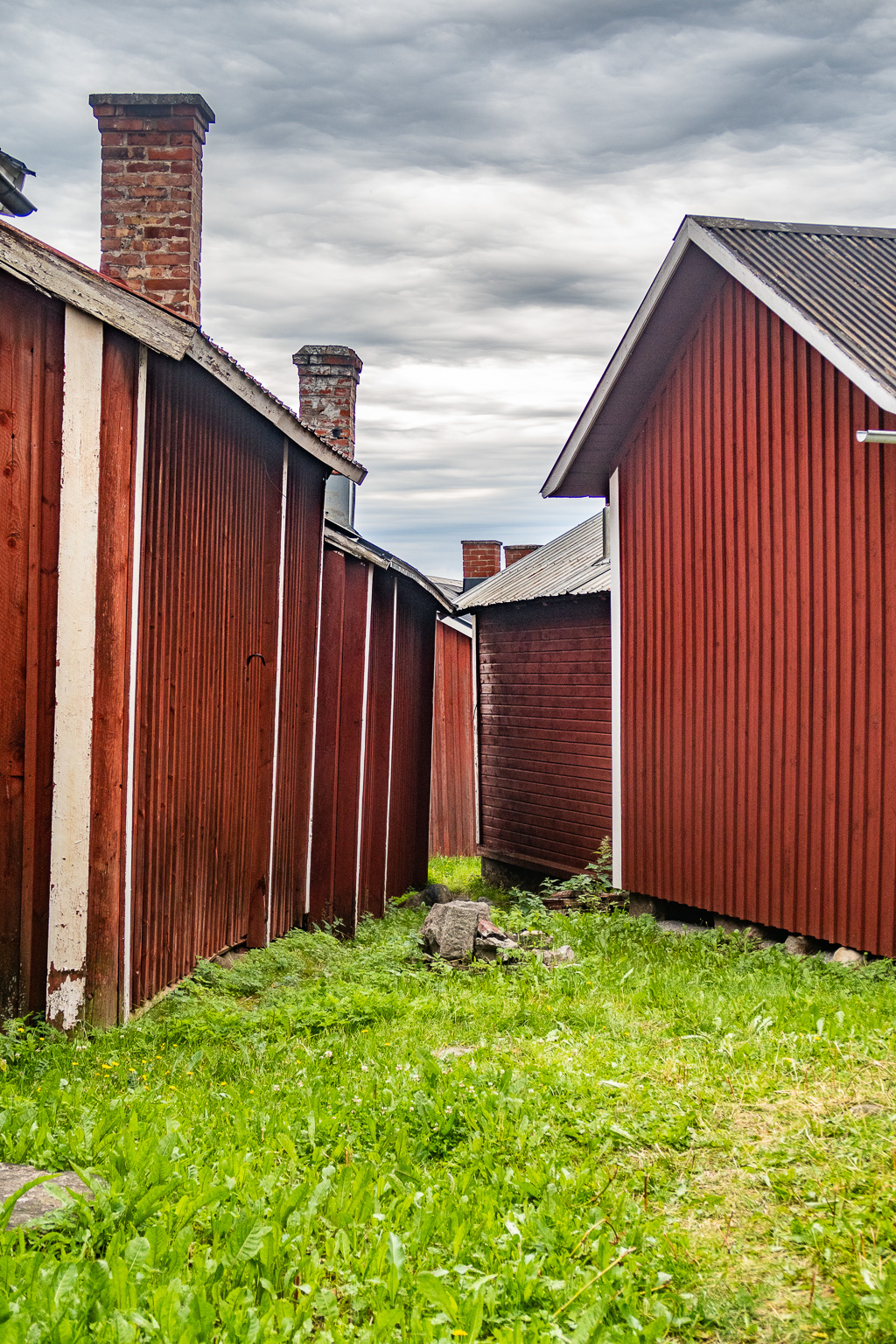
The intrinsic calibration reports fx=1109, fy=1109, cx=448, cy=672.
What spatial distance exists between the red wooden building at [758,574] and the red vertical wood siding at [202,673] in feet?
11.5

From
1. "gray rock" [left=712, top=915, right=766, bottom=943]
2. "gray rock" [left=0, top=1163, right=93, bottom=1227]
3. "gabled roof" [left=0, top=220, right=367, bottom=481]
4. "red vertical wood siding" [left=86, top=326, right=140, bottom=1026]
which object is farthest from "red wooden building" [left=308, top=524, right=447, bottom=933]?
"gray rock" [left=0, top=1163, right=93, bottom=1227]

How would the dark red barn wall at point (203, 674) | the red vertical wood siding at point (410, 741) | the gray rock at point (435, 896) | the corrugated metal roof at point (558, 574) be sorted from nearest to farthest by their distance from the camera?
the dark red barn wall at point (203, 674), the gray rock at point (435, 896), the red vertical wood siding at point (410, 741), the corrugated metal roof at point (558, 574)

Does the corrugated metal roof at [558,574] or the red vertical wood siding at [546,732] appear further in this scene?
the corrugated metal roof at [558,574]

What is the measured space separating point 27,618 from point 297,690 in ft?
13.1

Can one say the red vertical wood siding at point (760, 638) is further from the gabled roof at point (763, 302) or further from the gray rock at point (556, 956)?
the gray rock at point (556, 956)

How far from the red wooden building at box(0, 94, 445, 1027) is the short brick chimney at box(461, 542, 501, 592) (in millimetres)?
18649

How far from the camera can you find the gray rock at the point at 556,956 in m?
8.01

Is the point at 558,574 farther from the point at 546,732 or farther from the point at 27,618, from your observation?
the point at 27,618

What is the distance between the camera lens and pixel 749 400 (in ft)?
28.5

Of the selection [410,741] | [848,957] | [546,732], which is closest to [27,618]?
[848,957]

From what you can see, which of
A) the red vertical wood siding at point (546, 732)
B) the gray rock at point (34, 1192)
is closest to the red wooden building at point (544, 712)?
the red vertical wood siding at point (546, 732)


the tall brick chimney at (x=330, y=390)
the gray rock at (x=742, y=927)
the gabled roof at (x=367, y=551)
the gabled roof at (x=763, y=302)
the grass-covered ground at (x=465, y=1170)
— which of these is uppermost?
the tall brick chimney at (x=330, y=390)

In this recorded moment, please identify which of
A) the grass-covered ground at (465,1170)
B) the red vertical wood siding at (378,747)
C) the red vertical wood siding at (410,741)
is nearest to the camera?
the grass-covered ground at (465,1170)

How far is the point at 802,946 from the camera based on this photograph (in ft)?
26.7
